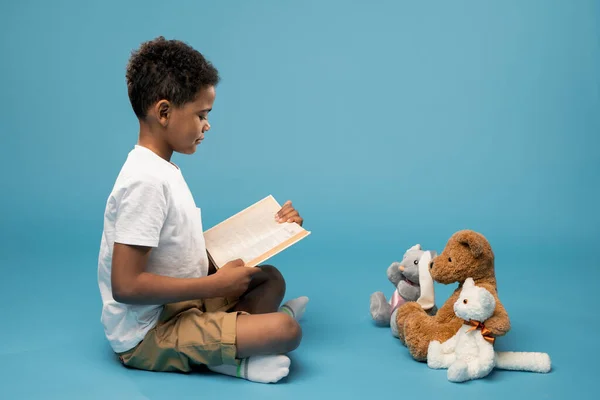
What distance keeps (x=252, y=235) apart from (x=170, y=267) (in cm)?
30

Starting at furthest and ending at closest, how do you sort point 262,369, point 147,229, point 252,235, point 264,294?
1. point 264,294
2. point 252,235
3. point 262,369
4. point 147,229

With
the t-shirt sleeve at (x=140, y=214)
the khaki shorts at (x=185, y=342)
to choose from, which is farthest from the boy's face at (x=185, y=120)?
the khaki shorts at (x=185, y=342)

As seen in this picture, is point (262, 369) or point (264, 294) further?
point (264, 294)

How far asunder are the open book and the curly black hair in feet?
1.41

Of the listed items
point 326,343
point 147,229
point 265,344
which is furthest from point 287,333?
point 147,229

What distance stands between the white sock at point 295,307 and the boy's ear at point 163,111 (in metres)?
0.78

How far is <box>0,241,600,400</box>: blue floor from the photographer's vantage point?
6.70ft

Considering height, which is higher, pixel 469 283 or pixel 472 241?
pixel 472 241

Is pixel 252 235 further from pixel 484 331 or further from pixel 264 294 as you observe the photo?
pixel 484 331

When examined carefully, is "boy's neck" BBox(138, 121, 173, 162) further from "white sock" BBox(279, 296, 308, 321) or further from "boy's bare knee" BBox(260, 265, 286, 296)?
"white sock" BBox(279, 296, 308, 321)

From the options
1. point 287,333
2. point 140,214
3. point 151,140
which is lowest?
point 287,333

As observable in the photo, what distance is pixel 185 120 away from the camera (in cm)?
215

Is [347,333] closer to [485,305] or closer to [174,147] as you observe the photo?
[485,305]

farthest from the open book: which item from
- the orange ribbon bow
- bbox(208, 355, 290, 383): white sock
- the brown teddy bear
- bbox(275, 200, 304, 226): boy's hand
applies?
the orange ribbon bow
